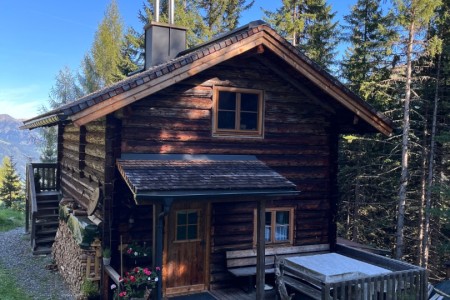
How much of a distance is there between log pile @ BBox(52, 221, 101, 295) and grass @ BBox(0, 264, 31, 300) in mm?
1152

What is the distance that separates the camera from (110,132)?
8781 millimetres

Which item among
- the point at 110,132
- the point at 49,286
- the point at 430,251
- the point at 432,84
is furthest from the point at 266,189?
the point at 430,251

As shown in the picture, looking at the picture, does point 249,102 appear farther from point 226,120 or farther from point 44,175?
point 44,175

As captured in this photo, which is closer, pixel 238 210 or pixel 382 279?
pixel 382 279

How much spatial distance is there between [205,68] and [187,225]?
3.78m

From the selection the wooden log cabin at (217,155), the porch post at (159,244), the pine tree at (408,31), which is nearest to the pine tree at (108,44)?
the pine tree at (408,31)

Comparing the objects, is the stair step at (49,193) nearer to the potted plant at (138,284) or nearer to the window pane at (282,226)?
the potted plant at (138,284)

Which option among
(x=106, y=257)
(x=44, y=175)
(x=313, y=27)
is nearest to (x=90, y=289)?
(x=106, y=257)

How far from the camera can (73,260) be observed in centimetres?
1046

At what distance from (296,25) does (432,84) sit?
829 cm

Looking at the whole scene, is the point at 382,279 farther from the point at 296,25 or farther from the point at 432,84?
the point at 296,25

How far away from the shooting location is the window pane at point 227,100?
997 cm

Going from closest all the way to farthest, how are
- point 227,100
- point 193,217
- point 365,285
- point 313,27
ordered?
point 365,285
point 193,217
point 227,100
point 313,27

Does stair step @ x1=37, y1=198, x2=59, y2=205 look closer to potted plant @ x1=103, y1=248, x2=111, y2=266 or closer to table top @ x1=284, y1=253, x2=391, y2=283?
potted plant @ x1=103, y1=248, x2=111, y2=266
